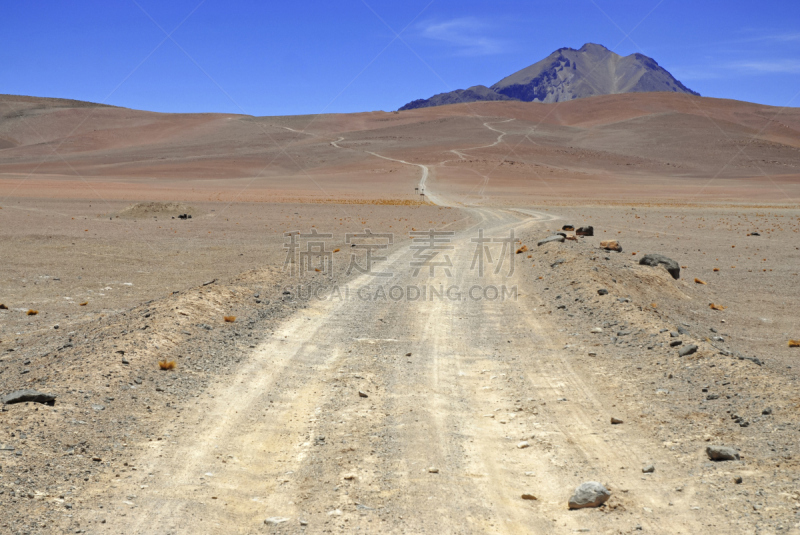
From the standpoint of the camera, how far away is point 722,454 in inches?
193

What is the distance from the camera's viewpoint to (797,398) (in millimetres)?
5723

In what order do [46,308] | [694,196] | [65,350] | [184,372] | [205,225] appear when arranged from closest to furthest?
[184,372]
[65,350]
[46,308]
[205,225]
[694,196]

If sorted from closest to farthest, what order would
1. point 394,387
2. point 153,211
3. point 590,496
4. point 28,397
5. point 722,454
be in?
point 590,496 < point 722,454 < point 28,397 < point 394,387 < point 153,211

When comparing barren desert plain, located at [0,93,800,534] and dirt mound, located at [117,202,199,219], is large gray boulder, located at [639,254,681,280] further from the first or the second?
dirt mound, located at [117,202,199,219]

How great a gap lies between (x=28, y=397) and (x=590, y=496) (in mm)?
4841

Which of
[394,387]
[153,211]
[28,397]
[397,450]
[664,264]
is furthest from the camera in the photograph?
[153,211]

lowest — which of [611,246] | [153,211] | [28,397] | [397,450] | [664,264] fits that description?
[397,450]

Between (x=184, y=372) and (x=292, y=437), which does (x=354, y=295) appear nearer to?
(x=184, y=372)

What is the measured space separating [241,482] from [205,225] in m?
26.6

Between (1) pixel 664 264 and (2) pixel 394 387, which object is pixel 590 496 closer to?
(2) pixel 394 387

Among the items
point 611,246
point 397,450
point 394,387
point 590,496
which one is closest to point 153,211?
point 611,246

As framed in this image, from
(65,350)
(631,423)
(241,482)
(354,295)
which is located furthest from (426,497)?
(354,295)

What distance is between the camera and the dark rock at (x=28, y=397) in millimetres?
5629

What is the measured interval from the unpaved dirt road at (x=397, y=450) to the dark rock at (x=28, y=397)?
1216 mm
